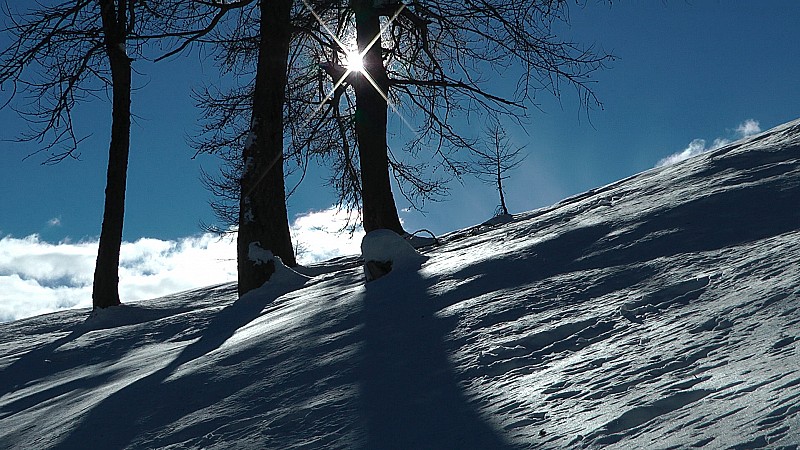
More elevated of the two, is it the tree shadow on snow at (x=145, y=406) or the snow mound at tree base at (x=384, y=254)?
the snow mound at tree base at (x=384, y=254)

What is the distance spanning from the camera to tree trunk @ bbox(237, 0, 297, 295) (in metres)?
6.70

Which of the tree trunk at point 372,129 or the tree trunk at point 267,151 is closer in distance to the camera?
the tree trunk at point 372,129

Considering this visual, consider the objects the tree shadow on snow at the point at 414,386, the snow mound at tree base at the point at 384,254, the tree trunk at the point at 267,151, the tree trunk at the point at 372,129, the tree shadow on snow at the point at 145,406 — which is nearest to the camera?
the tree shadow on snow at the point at 414,386

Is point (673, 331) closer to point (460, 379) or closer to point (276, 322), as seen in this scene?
point (460, 379)

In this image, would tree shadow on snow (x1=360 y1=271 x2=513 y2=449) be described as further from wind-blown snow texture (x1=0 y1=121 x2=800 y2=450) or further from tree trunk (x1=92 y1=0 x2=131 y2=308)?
tree trunk (x1=92 y1=0 x2=131 y2=308)

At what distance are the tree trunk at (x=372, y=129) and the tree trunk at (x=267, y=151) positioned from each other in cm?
90

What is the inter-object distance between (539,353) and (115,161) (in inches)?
285

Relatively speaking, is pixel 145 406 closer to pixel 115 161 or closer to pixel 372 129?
pixel 372 129

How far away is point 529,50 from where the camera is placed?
306 inches

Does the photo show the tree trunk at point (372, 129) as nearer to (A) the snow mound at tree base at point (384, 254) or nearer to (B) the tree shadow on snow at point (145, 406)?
(A) the snow mound at tree base at point (384, 254)

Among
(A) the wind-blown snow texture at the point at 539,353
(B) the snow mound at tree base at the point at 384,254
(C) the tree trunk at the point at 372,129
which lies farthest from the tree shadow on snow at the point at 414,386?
(C) the tree trunk at the point at 372,129

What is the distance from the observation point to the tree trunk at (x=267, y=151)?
6.70 metres

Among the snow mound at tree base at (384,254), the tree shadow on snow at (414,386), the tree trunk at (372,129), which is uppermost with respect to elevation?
the tree trunk at (372,129)

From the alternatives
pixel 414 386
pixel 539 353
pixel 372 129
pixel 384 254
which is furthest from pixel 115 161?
pixel 539 353
